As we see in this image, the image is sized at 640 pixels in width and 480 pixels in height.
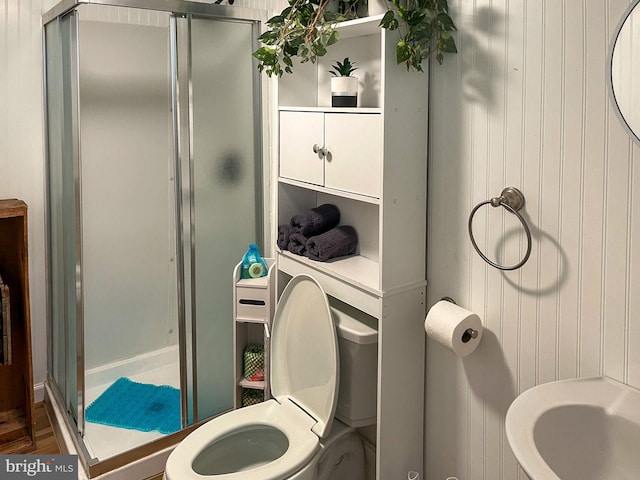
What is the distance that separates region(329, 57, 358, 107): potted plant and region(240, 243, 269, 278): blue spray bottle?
0.75 metres

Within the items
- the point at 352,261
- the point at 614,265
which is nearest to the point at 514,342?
the point at 614,265

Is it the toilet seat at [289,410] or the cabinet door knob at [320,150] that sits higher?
the cabinet door knob at [320,150]

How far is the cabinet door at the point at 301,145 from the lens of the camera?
6.23ft

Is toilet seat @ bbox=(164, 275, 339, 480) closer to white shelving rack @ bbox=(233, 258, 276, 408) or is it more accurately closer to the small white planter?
white shelving rack @ bbox=(233, 258, 276, 408)

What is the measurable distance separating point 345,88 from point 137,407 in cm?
160

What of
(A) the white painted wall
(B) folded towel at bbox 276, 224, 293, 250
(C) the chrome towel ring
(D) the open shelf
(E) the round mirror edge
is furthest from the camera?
(B) folded towel at bbox 276, 224, 293, 250

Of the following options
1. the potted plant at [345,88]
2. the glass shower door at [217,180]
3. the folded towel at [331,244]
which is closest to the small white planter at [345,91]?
the potted plant at [345,88]

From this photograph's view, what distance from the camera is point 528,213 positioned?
1518mm

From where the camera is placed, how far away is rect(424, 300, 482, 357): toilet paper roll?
63.1 inches

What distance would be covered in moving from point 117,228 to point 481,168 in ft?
4.74

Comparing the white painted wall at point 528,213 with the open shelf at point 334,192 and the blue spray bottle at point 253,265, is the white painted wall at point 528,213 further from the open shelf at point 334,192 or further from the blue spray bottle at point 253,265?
the blue spray bottle at point 253,265

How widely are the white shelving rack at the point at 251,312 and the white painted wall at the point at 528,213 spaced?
668 mm

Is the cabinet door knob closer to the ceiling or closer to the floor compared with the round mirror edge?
closer to the floor

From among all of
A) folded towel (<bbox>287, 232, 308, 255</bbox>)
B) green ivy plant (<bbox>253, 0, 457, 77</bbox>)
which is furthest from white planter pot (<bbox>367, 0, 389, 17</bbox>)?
folded towel (<bbox>287, 232, 308, 255</bbox>)
